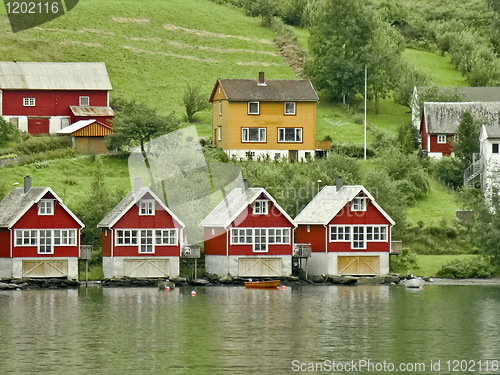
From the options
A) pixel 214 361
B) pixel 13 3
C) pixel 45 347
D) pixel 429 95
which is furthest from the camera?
pixel 13 3

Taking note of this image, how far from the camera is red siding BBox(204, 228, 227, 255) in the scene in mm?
92938

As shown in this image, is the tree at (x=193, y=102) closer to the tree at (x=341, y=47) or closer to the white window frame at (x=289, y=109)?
the white window frame at (x=289, y=109)

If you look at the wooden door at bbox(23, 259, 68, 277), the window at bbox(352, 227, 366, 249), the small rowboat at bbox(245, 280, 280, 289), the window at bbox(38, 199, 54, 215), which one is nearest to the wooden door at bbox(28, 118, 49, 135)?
the window at bbox(38, 199, 54, 215)

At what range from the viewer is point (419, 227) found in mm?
100000

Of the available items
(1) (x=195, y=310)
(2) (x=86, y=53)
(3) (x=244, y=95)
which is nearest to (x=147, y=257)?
(1) (x=195, y=310)

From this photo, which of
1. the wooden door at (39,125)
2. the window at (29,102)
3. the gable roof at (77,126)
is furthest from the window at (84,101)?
the gable roof at (77,126)

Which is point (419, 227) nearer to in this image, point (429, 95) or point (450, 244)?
point (450, 244)

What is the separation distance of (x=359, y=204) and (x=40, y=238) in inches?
855

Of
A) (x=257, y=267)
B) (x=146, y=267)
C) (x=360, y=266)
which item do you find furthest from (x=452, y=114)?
(x=146, y=267)

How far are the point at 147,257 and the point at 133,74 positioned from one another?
5744 cm

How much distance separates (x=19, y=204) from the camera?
9119 cm

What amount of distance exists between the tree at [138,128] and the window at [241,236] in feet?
67.6

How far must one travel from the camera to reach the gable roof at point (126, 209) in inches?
3597

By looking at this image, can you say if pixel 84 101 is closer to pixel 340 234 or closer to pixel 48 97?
pixel 48 97
